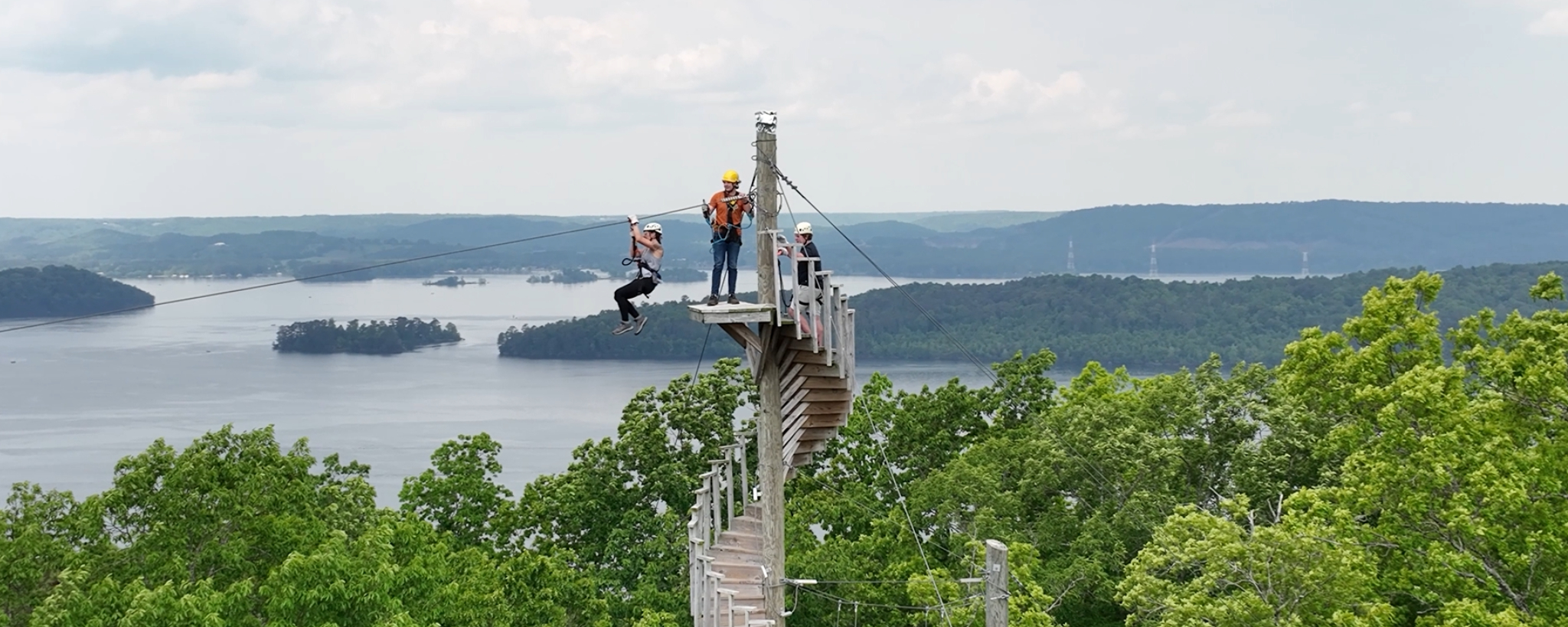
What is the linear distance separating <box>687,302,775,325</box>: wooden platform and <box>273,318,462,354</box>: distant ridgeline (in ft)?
545

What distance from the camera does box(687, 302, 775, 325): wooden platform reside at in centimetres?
1341

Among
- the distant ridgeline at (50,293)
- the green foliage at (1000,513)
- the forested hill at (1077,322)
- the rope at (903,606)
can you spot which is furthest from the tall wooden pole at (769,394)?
the distant ridgeline at (50,293)

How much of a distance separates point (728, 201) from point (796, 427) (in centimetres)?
281

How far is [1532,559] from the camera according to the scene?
63.9 ft

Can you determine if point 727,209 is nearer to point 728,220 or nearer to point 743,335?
point 728,220

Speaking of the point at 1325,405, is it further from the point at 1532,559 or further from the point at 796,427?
the point at 796,427

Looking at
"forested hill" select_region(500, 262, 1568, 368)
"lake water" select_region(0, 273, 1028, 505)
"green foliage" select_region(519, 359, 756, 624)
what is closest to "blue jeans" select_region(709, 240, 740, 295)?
"green foliage" select_region(519, 359, 756, 624)

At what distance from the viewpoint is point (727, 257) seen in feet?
47.0

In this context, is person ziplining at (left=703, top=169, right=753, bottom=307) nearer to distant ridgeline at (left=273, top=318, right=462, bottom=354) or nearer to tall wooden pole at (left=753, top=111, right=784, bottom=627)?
tall wooden pole at (left=753, top=111, right=784, bottom=627)

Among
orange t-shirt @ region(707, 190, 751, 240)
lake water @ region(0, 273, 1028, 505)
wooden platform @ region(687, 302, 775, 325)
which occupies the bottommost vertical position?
lake water @ region(0, 273, 1028, 505)

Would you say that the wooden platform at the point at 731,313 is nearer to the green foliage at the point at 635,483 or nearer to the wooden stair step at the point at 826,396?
the wooden stair step at the point at 826,396

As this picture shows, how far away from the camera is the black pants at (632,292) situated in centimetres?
1460

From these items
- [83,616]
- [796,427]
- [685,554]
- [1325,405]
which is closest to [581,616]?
[685,554]

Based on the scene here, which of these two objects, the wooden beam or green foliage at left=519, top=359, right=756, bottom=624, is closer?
the wooden beam
